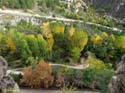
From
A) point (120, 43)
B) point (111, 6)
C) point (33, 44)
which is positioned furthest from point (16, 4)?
point (111, 6)

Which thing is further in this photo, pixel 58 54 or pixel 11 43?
pixel 58 54

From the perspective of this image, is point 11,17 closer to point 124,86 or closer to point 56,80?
point 56,80

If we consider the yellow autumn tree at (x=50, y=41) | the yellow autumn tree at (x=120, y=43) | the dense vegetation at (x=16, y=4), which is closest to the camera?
the yellow autumn tree at (x=50, y=41)

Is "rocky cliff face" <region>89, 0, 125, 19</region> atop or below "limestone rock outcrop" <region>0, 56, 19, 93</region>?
below

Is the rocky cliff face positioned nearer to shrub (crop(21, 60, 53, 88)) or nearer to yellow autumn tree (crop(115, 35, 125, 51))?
yellow autumn tree (crop(115, 35, 125, 51))

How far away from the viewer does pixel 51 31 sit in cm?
4212

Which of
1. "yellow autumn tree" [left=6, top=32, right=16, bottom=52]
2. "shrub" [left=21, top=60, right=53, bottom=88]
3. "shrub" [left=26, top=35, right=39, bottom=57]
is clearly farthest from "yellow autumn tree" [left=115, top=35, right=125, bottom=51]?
"shrub" [left=21, top=60, right=53, bottom=88]

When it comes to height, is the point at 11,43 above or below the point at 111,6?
above

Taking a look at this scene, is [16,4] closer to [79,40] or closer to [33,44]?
[79,40]

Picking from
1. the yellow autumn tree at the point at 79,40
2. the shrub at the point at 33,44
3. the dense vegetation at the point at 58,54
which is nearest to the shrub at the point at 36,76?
the dense vegetation at the point at 58,54

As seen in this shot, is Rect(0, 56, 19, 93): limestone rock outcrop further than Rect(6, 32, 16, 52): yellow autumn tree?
No

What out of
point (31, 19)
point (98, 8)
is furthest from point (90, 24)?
point (98, 8)

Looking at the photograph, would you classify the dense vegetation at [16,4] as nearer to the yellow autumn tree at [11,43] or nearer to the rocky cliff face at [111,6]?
the rocky cliff face at [111,6]

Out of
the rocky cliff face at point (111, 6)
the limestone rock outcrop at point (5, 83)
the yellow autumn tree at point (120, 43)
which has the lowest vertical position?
the rocky cliff face at point (111, 6)
